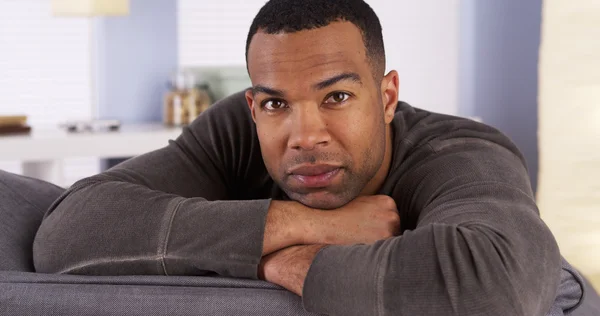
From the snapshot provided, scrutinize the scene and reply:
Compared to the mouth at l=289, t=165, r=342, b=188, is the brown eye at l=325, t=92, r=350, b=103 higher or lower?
higher

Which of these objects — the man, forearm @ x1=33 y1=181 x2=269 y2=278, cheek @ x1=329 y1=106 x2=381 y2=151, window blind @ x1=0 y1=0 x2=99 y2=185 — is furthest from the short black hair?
window blind @ x1=0 y1=0 x2=99 y2=185

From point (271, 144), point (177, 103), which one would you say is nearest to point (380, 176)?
point (271, 144)

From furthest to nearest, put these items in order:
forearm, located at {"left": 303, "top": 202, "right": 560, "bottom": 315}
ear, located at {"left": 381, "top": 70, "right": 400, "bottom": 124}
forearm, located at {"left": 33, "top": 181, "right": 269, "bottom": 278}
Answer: ear, located at {"left": 381, "top": 70, "right": 400, "bottom": 124} < forearm, located at {"left": 33, "top": 181, "right": 269, "bottom": 278} < forearm, located at {"left": 303, "top": 202, "right": 560, "bottom": 315}

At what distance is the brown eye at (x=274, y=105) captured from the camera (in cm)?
149

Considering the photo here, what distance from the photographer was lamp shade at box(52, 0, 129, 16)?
4.05 meters

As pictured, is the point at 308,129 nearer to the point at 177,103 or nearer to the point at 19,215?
the point at 19,215

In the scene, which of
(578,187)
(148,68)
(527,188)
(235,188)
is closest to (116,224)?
(235,188)

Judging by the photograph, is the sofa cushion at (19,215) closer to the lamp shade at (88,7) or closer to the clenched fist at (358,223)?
the clenched fist at (358,223)

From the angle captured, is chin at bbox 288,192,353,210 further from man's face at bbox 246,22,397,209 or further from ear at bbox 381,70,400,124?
ear at bbox 381,70,400,124

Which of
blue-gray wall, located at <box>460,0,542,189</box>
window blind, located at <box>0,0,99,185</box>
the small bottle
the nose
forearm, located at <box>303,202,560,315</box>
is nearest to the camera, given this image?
forearm, located at <box>303,202,560,315</box>

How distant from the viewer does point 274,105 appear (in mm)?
1502

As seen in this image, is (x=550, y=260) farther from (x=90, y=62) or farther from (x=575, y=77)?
(x=90, y=62)

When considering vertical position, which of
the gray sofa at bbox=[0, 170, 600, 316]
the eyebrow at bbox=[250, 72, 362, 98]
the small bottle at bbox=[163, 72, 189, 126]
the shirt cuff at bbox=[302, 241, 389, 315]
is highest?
the eyebrow at bbox=[250, 72, 362, 98]

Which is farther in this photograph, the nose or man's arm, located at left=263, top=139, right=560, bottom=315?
the nose
